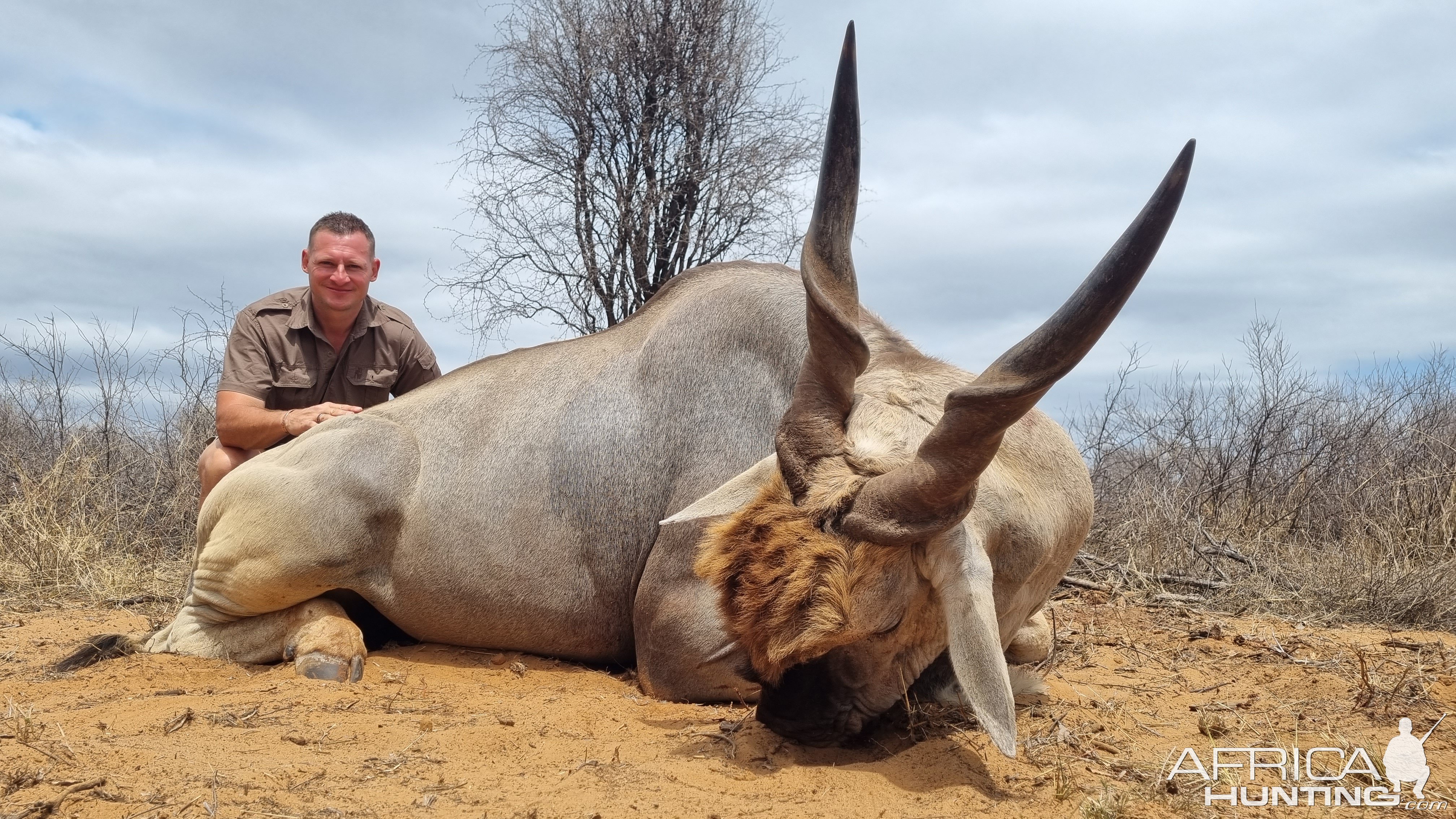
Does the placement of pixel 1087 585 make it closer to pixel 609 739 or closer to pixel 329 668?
pixel 609 739

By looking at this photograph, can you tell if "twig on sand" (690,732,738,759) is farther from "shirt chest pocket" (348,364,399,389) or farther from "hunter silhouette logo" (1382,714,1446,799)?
"shirt chest pocket" (348,364,399,389)

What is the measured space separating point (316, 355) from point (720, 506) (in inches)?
142

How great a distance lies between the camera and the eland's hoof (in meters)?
4.55

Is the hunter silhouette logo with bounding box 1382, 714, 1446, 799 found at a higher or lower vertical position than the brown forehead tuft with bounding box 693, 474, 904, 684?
lower

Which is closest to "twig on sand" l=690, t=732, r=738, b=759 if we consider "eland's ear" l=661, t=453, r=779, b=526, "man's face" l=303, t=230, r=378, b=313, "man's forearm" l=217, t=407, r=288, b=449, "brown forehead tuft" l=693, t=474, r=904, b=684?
"brown forehead tuft" l=693, t=474, r=904, b=684

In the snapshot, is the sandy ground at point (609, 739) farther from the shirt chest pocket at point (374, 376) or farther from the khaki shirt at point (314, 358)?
the shirt chest pocket at point (374, 376)

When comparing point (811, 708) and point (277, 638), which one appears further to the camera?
point (277, 638)

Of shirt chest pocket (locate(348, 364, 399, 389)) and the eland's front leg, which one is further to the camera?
shirt chest pocket (locate(348, 364, 399, 389))

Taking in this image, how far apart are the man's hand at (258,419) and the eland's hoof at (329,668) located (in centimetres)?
130

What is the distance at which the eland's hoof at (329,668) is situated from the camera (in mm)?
4551

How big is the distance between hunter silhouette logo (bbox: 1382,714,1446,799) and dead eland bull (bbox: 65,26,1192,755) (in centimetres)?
111

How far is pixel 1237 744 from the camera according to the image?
3486 millimetres

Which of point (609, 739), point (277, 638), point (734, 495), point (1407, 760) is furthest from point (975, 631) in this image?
point (277, 638)

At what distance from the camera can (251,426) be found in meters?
5.61
